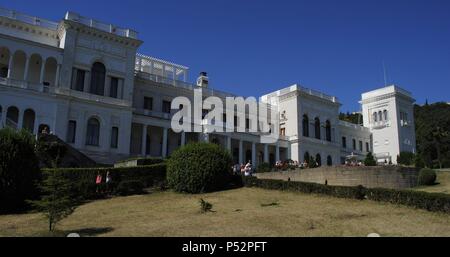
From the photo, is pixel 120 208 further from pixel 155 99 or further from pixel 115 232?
pixel 155 99

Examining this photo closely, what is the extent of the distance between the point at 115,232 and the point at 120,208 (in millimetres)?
7055

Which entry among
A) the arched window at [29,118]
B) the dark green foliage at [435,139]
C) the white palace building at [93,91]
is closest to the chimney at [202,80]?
the white palace building at [93,91]

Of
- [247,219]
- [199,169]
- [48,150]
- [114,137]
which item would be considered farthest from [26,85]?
[247,219]

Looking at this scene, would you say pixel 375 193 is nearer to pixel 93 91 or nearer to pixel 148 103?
pixel 93 91

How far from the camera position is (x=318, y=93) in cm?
6844

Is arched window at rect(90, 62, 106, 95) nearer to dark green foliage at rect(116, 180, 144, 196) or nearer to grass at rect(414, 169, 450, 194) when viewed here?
dark green foliage at rect(116, 180, 144, 196)

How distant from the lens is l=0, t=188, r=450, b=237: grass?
17266 millimetres

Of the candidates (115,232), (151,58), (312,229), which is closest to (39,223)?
(115,232)

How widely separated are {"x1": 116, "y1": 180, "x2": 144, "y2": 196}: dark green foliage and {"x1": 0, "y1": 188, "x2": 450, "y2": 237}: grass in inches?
142

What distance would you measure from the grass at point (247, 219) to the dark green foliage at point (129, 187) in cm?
360

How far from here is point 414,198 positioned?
21562 mm

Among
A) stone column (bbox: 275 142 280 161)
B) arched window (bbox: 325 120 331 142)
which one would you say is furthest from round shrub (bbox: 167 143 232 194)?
arched window (bbox: 325 120 331 142)

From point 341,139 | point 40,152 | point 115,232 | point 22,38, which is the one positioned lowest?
point 115,232

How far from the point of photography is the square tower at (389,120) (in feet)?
242
